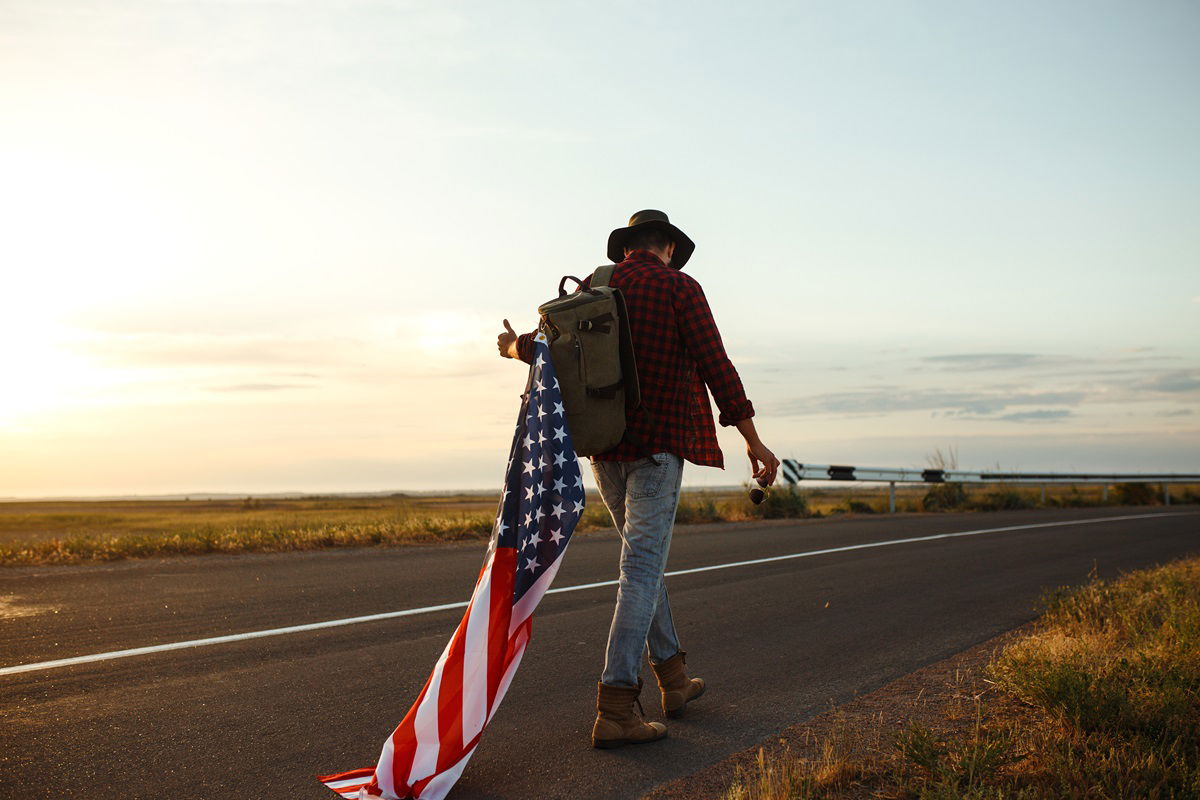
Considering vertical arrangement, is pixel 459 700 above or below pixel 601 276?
below

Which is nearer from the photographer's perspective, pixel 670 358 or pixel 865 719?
pixel 670 358

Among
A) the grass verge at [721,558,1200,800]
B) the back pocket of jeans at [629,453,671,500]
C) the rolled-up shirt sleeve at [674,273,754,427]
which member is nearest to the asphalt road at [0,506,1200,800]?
the grass verge at [721,558,1200,800]

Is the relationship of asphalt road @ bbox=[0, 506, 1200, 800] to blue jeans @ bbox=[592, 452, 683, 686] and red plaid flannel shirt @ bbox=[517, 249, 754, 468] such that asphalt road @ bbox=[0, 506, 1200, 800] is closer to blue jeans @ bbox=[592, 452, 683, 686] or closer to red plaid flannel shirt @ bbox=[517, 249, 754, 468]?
blue jeans @ bbox=[592, 452, 683, 686]

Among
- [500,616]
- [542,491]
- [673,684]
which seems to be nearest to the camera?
[500,616]

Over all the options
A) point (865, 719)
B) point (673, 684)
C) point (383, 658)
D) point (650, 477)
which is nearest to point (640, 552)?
point (650, 477)

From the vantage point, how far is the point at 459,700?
3.48 metres

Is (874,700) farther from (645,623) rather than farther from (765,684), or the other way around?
(645,623)

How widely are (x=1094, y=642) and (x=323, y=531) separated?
30.2 ft

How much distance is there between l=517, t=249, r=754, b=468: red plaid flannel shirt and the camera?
13.2 feet

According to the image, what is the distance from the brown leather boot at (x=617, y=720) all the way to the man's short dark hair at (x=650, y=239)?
2.08 meters

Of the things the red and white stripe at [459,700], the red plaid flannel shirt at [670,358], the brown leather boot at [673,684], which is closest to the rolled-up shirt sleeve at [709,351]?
the red plaid flannel shirt at [670,358]

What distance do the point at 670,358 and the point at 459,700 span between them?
69.8 inches

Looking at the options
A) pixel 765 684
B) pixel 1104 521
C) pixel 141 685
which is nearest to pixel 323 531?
pixel 141 685

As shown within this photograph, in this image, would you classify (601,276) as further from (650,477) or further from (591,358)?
(650,477)
